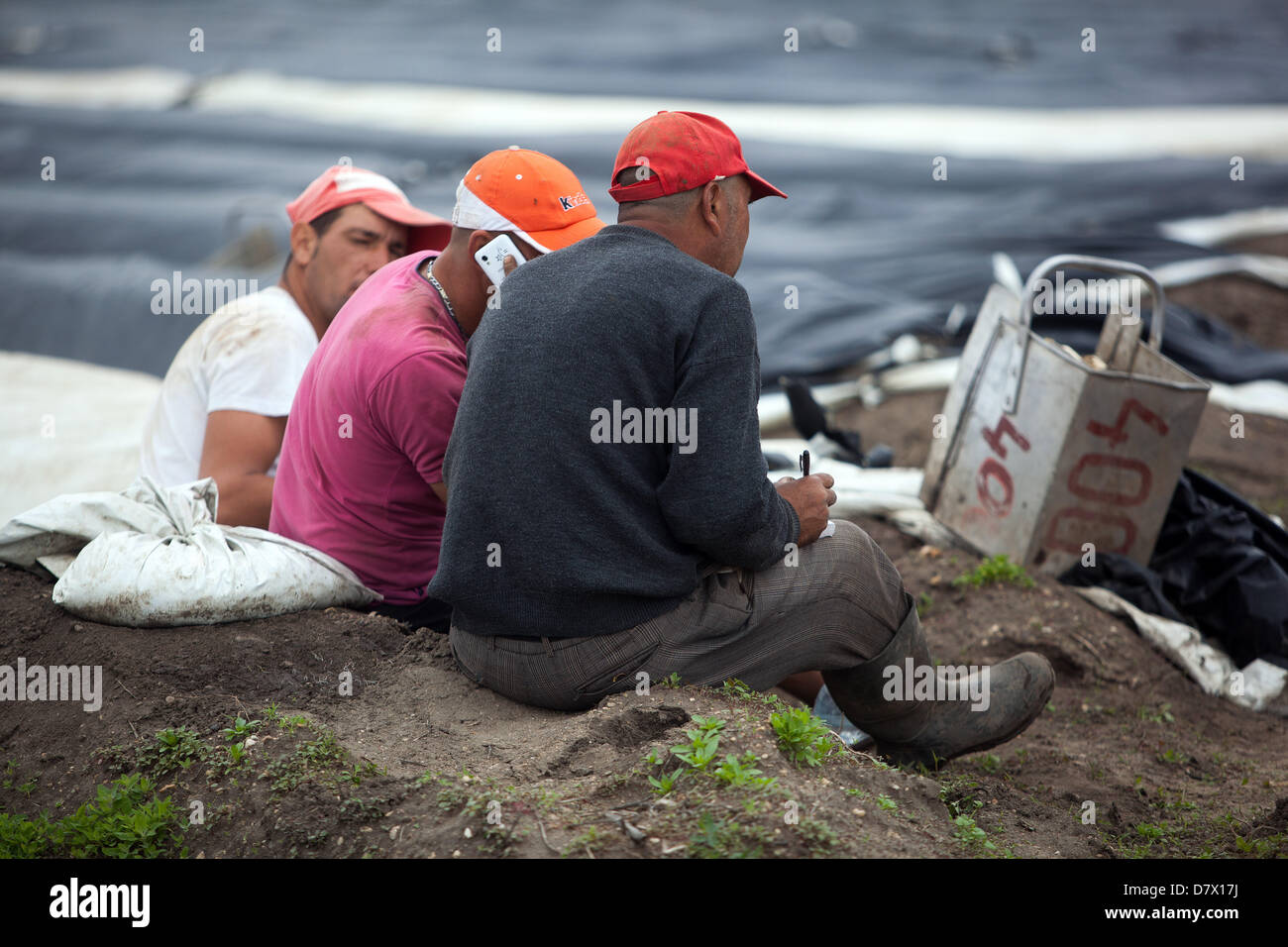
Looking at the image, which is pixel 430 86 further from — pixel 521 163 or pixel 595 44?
pixel 521 163

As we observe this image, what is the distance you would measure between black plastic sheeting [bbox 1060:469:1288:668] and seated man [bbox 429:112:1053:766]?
171cm

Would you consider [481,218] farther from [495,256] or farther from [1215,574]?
[1215,574]

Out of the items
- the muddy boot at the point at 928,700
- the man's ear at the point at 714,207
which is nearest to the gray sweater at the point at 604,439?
the man's ear at the point at 714,207

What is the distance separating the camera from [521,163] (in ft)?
8.71

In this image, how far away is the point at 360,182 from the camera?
346cm

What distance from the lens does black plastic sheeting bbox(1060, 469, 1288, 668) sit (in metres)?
3.63

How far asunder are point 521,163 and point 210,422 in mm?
1175

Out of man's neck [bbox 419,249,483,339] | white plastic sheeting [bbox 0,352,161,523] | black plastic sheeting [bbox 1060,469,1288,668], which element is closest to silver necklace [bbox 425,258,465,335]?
Result: man's neck [bbox 419,249,483,339]

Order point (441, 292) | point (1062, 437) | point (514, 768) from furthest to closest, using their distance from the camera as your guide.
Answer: point (1062, 437), point (441, 292), point (514, 768)

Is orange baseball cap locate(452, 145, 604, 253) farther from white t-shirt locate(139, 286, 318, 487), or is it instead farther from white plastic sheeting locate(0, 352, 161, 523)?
white plastic sheeting locate(0, 352, 161, 523)

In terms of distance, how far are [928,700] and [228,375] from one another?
6.73 feet

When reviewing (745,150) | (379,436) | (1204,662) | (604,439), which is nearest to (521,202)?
(379,436)

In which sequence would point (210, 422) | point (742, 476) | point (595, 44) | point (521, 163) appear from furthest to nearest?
point (595, 44) → point (210, 422) → point (521, 163) → point (742, 476)
